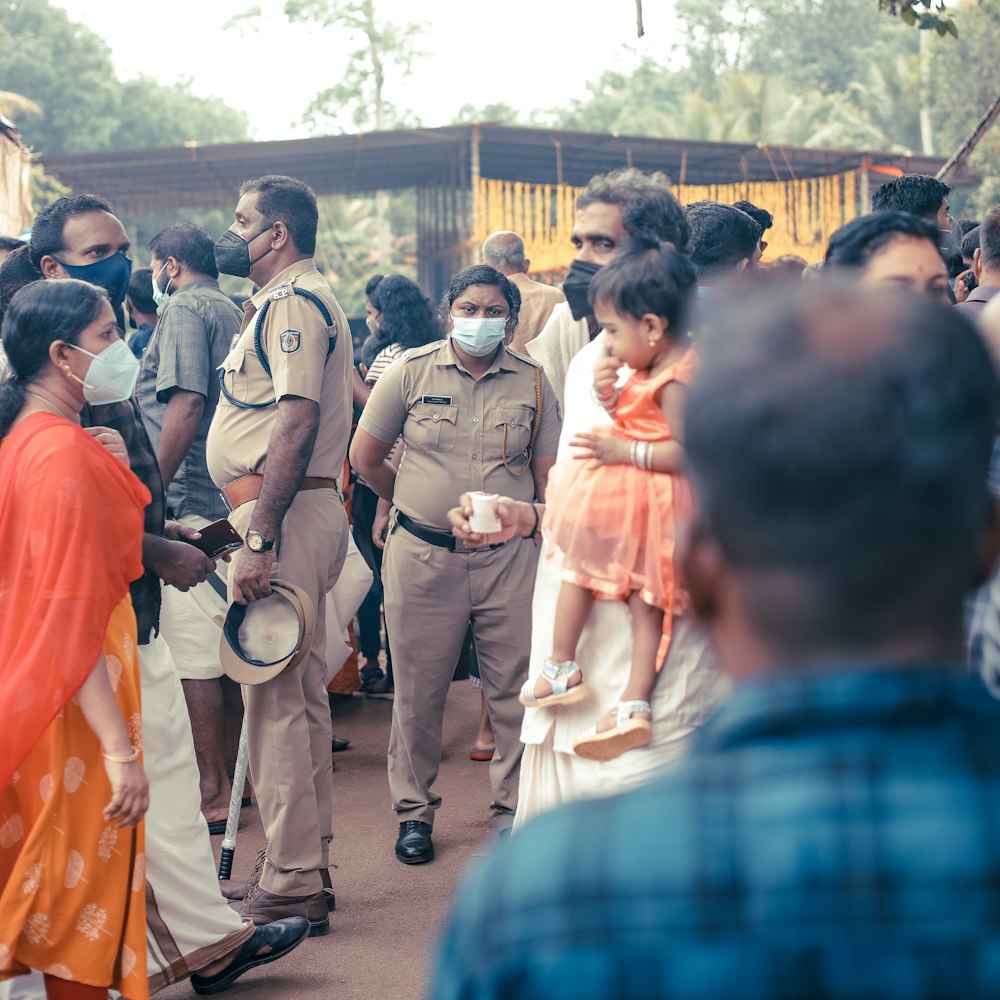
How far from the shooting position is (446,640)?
15.4 ft

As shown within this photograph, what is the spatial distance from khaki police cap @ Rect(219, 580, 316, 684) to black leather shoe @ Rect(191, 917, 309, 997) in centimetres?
71

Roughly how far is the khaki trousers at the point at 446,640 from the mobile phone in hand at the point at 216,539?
3.77 feet

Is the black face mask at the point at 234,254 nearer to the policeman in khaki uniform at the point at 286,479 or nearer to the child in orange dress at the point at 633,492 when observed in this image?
the policeman in khaki uniform at the point at 286,479

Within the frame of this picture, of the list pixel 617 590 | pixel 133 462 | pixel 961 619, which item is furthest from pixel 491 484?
pixel 961 619

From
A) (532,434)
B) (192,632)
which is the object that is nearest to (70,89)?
(192,632)

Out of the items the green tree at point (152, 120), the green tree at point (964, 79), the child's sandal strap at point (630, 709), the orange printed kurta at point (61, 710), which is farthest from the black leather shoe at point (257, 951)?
the green tree at point (152, 120)

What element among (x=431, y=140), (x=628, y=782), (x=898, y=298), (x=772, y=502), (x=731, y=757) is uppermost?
(x=431, y=140)

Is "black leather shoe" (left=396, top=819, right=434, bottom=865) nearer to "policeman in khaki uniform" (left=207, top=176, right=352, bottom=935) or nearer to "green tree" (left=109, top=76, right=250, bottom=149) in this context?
"policeman in khaki uniform" (left=207, top=176, right=352, bottom=935)

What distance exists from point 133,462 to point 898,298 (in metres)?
2.67

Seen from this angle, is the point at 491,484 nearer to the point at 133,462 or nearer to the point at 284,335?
→ the point at 284,335

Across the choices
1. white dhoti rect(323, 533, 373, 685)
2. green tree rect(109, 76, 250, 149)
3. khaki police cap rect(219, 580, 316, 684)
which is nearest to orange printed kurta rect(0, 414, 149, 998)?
khaki police cap rect(219, 580, 316, 684)

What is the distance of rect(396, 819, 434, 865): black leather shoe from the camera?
464 cm

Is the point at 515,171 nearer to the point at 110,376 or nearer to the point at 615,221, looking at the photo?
the point at 615,221

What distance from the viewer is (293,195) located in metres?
4.25
